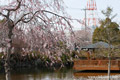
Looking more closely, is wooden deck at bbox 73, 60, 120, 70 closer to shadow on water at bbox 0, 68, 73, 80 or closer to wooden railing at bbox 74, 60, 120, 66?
wooden railing at bbox 74, 60, 120, 66

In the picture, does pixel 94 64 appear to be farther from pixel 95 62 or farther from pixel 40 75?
pixel 40 75

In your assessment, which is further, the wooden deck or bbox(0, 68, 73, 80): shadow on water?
the wooden deck

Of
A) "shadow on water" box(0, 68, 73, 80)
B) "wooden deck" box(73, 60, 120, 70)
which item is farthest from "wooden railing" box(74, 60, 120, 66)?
"shadow on water" box(0, 68, 73, 80)

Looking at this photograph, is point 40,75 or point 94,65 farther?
point 94,65

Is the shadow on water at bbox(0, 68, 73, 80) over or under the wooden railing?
under

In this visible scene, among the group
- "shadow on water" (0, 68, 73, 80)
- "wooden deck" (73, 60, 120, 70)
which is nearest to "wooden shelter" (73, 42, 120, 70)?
"wooden deck" (73, 60, 120, 70)

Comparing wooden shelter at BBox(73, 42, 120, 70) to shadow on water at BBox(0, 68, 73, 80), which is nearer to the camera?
shadow on water at BBox(0, 68, 73, 80)

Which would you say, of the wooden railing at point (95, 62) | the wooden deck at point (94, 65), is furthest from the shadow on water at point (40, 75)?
the wooden railing at point (95, 62)

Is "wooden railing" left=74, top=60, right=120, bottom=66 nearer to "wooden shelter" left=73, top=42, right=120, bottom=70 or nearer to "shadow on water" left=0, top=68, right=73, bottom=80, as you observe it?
"wooden shelter" left=73, top=42, right=120, bottom=70

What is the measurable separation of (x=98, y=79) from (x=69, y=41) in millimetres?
7218

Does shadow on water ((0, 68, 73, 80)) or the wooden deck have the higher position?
the wooden deck

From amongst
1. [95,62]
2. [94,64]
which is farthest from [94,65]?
[95,62]

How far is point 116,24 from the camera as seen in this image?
17.7m

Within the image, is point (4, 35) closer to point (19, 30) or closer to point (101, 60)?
point (19, 30)
